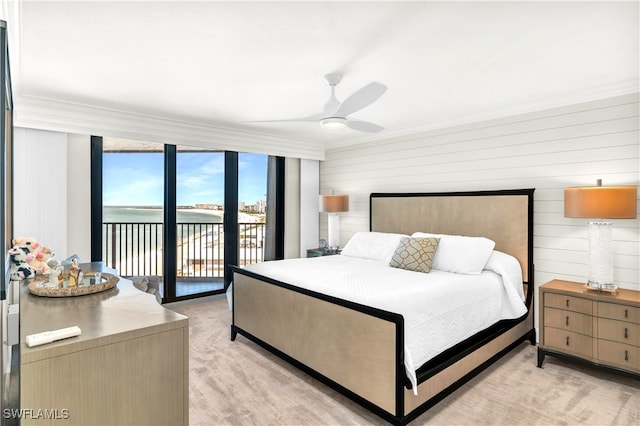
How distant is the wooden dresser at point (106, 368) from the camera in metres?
1.09

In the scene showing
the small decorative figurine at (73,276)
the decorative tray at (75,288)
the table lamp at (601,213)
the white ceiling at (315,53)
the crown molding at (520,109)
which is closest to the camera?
the decorative tray at (75,288)

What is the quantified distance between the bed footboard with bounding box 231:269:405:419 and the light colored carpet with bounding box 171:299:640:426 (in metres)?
0.14

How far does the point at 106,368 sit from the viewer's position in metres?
1.19

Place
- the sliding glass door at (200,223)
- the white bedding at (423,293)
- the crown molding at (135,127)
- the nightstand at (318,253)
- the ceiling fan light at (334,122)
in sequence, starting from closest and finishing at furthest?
the white bedding at (423,293) → the ceiling fan light at (334,122) → the crown molding at (135,127) → the nightstand at (318,253) → the sliding glass door at (200,223)

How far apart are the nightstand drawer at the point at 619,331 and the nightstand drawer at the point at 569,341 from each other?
0.37 ft

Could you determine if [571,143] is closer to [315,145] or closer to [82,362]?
[315,145]

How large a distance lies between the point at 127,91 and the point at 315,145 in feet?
9.97

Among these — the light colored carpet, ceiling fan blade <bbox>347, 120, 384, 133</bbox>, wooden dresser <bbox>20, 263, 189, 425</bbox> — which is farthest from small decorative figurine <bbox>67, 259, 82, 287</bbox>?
ceiling fan blade <bbox>347, 120, 384, 133</bbox>

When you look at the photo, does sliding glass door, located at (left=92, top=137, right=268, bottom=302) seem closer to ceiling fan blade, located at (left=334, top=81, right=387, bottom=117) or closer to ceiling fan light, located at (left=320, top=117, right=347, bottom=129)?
ceiling fan light, located at (left=320, top=117, right=347, bottom=129)

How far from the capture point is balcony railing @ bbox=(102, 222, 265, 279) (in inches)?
220

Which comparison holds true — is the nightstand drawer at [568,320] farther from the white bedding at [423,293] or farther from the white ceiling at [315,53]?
the white ceiling at [315,53]

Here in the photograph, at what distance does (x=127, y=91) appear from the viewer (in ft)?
10.8

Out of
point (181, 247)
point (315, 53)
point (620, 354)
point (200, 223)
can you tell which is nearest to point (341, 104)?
point (315, 53)

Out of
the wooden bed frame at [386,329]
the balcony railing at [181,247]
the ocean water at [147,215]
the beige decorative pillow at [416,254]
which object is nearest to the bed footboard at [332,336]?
the wooden bed frame at [386,329]
